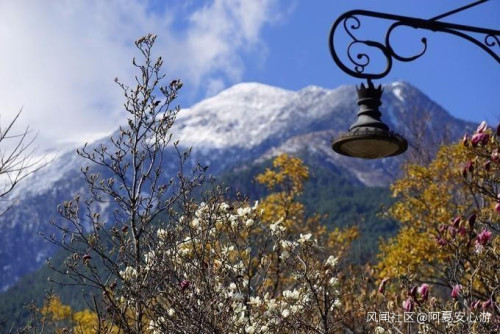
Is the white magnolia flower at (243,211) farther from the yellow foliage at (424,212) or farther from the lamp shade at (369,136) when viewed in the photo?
the yellow foliage at (424,212)

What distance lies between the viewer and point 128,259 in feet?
26.6

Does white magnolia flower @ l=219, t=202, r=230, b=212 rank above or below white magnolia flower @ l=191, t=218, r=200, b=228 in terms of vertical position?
above

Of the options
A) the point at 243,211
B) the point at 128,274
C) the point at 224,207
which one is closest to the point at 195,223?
the point at 224,207

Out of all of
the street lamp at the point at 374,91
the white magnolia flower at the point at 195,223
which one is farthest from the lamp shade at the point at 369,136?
the white magnolia flower at the point at 195,223

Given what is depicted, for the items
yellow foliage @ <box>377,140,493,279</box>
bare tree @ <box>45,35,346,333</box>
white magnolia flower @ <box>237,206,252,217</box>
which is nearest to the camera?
bare tree @ <box>45,35,346,333</box>

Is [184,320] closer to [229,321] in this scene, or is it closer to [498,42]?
[229,321]

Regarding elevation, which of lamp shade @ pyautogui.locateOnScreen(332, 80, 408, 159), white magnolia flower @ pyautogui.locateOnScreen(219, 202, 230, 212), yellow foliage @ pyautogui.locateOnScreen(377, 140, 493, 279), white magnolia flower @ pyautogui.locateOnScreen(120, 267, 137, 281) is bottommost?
white magnolia flower @ pyautogui.locateOnScreen(120, 267, 137, 281)

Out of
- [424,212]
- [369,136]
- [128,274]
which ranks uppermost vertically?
[424,212]

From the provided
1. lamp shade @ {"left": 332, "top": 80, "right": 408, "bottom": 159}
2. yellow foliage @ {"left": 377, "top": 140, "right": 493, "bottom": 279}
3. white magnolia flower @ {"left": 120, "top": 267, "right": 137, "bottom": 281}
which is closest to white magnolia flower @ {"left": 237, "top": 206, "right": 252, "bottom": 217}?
white magnolia flower @ {"left": 120, "top": 267, "right": 137, "bottom": 281}

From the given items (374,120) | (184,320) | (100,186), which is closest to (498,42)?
(374,120)

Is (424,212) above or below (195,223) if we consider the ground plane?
above

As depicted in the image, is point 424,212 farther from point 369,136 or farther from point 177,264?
point 369,136

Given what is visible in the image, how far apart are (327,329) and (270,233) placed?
162 cm

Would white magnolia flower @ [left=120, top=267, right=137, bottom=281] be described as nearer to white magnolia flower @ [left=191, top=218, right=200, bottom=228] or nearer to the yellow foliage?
white magnolia flower @ [left=191, top=218, right=200, bottom=228]
